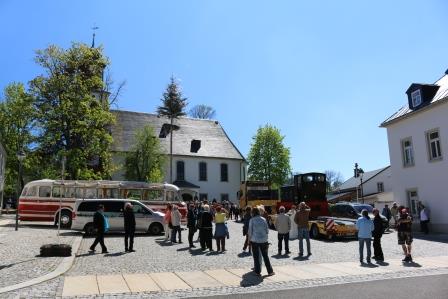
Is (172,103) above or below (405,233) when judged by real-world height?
above

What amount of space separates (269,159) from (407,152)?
1331 inches

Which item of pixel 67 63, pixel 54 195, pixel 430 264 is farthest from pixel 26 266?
pixel 67 63

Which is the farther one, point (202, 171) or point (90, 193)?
point (202, 171)

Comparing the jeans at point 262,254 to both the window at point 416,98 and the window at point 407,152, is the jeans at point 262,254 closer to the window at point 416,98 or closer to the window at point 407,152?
the window at point 407,152

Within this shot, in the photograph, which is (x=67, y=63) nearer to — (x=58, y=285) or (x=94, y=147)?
(x=94, y=147)

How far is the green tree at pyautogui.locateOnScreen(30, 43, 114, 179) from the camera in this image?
3662cm

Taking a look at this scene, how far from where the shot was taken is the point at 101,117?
3819 cm

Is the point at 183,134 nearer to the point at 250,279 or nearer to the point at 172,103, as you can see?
the point at 172,103

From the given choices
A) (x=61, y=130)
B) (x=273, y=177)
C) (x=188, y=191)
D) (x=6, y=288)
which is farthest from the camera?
(x=273, y=177)

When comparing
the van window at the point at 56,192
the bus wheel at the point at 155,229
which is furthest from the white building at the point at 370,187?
the van window at the point at 56,192

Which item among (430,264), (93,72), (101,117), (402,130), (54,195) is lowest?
(430,264)

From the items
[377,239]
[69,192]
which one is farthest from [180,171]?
[377,239]

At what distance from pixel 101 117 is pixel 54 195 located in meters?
11.8

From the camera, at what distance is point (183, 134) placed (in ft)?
200
